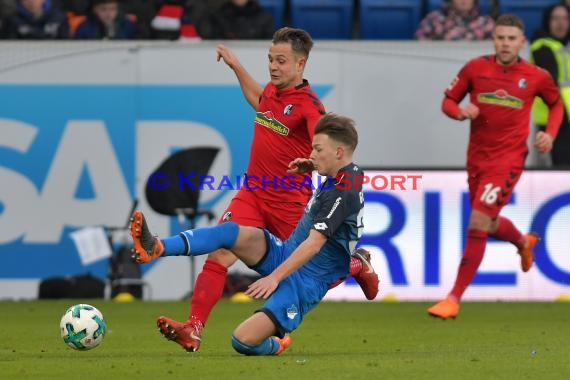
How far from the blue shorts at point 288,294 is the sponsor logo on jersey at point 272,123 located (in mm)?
968

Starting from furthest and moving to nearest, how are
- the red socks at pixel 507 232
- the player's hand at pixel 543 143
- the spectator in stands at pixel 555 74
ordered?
the spectator in stands at pixel 555 74
the red socks at pixel 507 232
the player's hand at pixel 543 143

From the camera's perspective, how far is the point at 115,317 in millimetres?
11234

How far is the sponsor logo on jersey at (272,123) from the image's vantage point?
8.73 metres

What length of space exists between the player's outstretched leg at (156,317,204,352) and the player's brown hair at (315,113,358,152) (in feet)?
4.17

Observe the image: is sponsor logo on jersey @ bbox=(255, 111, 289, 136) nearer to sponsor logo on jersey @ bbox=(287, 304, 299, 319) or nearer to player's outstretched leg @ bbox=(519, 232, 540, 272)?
sponsor logo on jersey @ bbox=(287, 304, 299, 319)

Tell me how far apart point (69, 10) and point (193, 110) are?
221cm

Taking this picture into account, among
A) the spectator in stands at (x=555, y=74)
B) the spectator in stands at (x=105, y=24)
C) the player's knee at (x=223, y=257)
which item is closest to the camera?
the player's knee at (x=223, y=257)

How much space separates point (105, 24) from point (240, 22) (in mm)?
1316

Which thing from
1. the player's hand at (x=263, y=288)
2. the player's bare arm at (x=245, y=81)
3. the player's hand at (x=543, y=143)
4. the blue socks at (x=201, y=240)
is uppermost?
the player's bare arm at (x=245, y=81)

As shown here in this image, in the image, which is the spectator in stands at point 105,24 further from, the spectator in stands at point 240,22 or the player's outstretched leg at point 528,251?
the player's outstretched leg at point 528,251

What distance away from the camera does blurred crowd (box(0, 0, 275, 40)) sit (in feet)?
45.1

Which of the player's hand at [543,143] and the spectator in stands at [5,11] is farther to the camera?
the spectator in stands at [5,11]

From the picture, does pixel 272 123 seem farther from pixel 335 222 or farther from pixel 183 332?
pixel 183 332

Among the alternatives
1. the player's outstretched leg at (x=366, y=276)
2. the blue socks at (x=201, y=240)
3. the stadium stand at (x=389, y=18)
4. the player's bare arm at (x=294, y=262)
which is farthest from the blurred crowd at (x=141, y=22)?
the player's bare arm at (x=294, y=262)
